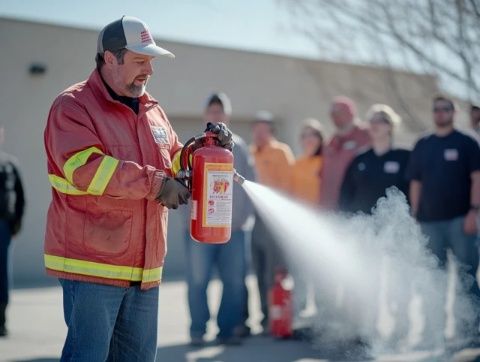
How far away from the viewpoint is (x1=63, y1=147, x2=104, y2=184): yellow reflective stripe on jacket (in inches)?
142

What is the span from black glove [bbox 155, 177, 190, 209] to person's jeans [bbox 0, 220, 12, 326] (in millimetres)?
4242

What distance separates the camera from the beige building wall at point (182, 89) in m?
12.3

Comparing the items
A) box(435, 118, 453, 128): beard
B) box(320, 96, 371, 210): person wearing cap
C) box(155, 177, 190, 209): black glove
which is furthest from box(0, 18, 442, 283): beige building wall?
box(155, 177, 190, 209): black glove

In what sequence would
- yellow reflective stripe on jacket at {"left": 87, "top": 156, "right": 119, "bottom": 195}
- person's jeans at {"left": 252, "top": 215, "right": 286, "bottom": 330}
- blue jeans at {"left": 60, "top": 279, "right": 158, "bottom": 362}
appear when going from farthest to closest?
person's jeans at {"left": 252, "top": 215, "right": 286, "bottom": 330}
blue jeans at {"left": 60, "top": 279, "right": 158, "bottom": 362}
yellow reflective stripe on jacket at {"left": 87, "top": 156, "right": 119, "bottom": 195}

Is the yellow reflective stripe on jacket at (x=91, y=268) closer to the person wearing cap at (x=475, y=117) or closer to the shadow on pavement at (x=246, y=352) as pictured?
the shadow on pavement at (x=246, y=352)

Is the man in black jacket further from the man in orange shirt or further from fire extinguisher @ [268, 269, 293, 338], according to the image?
the man in orange shirt

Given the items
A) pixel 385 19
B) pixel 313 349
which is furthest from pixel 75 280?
pixel 385 19

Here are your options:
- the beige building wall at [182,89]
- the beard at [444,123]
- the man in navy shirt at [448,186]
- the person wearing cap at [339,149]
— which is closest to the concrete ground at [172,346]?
the man in navy shirt at [448,186]

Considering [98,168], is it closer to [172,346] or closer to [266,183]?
[172,346]

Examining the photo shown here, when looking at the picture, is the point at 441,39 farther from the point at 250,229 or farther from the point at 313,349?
the point at 313,349

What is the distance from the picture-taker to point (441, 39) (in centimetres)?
932

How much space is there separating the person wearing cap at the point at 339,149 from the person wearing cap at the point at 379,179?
26.0 inches

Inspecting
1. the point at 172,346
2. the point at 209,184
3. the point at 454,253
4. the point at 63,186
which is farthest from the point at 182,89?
the point at 63,186

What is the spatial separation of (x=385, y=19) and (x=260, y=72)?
17.7 ft
